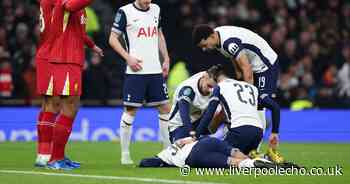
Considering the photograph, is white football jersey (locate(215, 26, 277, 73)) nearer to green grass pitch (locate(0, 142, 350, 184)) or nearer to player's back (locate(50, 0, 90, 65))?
green grass pitch (locate(0, 142, 350, 184))

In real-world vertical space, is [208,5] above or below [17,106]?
above

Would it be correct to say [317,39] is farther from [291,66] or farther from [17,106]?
[17,106]

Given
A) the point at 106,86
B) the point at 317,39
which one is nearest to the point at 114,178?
the point at 106,86

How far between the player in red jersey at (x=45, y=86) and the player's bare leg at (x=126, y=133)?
1.33 metres

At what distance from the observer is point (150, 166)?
1250 cm

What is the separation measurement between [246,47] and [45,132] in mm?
2854

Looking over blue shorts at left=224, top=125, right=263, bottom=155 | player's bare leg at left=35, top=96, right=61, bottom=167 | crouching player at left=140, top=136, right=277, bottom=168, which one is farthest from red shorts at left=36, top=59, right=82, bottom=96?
blue shorts at left=224, top=125, right=263, bottom=155

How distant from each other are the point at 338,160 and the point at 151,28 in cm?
306

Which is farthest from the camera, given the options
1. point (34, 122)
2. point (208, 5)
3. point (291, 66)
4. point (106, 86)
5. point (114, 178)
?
point (208, 5)

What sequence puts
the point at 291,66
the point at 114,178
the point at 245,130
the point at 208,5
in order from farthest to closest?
the point at 208,5, the point at 291,66, the point at 245,130, the point at 114,178

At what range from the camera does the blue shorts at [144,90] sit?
1388 cm

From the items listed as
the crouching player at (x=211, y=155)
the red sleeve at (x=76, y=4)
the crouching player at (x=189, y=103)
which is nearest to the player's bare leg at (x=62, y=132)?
the red sleeve at (x=76, y=4)

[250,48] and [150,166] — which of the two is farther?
[250,48]

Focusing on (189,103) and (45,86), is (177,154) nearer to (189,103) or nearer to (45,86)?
(189,103)
